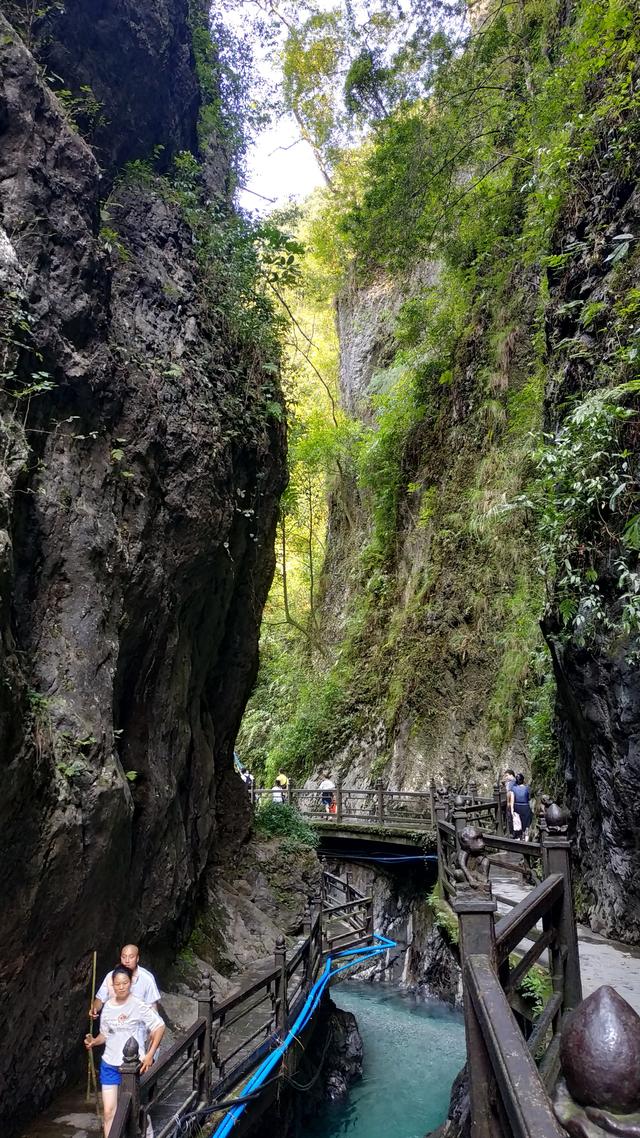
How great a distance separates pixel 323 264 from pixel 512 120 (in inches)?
654

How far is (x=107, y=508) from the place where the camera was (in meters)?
8.10

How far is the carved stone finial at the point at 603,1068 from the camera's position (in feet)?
8.25

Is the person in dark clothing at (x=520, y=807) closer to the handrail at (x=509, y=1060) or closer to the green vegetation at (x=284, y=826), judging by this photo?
the green vegetation at (x=284, y=826)

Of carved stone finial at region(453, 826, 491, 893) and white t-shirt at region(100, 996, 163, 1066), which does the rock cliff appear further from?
carved stone finial at region(453, 826, 491, 893)

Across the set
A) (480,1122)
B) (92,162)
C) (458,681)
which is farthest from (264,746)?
(480,1122)

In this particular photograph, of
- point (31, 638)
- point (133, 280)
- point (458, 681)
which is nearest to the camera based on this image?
point (31, 638)

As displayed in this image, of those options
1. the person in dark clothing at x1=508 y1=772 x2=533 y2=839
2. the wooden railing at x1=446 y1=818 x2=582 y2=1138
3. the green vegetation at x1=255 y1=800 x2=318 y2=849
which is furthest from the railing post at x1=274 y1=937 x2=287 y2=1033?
the green vegetation at x1=255 y1=800 x2=318 y2=849

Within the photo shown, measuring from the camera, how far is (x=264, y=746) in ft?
86.1

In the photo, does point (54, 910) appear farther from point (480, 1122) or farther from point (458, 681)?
point (458, 681)

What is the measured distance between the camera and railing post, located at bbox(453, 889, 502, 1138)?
2.59 metres

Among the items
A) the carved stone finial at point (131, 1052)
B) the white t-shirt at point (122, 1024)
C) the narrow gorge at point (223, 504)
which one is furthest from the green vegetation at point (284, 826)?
the carved stone finial at point (131, 1052)

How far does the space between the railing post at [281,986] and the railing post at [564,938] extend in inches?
171

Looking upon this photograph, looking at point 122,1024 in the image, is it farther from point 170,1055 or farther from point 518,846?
point 518,846

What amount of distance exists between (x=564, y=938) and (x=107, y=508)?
608 cm
